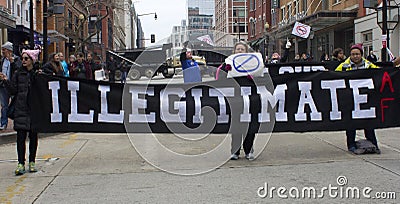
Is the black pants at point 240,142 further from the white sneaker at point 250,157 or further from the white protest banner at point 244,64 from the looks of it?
the white protest banner at point 244,64

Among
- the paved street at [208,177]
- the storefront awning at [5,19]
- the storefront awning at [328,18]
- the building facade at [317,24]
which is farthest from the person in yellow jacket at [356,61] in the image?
the storefront awning at [328,18]

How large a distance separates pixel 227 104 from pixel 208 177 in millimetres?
1572

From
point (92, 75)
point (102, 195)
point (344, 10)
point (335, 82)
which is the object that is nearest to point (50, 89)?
point (102, 195)

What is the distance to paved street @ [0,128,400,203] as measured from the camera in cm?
577

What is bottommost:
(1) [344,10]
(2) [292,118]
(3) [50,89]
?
(2) [292,118]

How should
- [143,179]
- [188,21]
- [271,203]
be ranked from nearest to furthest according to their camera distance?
1. [271,203]
2. [143,179]
3. [188,21]

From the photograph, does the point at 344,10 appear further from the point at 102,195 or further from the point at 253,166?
the point at 102,195

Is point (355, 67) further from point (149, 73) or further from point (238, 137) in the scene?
point (149, 73)

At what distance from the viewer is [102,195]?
5918mm

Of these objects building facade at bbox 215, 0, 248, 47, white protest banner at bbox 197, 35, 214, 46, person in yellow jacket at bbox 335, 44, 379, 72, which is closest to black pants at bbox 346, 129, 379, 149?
person in yellow jacket at bbox 335, 44, 379, 72

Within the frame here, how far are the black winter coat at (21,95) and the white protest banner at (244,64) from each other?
3.00 metres

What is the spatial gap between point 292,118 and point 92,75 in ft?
35.6

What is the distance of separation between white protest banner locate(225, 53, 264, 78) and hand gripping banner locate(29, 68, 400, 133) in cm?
11

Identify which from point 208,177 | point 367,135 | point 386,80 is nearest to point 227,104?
point 208,177
